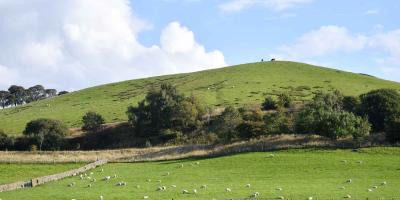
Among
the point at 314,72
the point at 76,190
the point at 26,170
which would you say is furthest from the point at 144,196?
the point at 314,72

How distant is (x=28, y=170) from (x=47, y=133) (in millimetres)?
35643

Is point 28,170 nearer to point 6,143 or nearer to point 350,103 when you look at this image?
point 6,143

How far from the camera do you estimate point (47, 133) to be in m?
110

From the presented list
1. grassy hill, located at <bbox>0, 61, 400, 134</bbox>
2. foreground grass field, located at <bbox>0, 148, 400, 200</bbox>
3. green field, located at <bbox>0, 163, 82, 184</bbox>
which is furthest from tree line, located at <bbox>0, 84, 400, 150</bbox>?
green field, located at <bbox>0, 163, 82, 184</bbox>

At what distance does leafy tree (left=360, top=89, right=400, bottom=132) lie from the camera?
286 ft

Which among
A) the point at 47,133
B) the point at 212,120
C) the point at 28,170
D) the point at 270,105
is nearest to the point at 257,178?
the point at 28,170

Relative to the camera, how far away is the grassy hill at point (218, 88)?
13888cm

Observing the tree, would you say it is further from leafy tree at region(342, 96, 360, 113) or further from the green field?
leafy tree at region(342, 96, 360, 113)

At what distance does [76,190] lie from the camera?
161ft

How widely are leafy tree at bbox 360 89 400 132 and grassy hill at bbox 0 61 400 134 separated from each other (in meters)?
37.9

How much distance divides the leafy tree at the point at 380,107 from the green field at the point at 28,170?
4848 centimetres

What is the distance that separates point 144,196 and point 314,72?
137 metres

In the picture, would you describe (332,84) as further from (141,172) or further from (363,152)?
(141,172)

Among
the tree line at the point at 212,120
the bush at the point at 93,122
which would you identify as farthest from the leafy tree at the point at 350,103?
the bush at the point at 93,122
